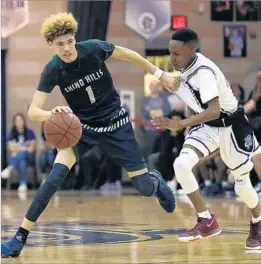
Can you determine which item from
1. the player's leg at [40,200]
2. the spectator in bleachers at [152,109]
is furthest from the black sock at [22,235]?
the spectator in bleachers at [152,109]

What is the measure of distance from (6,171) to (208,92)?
11071mm

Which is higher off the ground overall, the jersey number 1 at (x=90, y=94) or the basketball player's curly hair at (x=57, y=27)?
the basketball player's curly hair at (x=57, y=27)

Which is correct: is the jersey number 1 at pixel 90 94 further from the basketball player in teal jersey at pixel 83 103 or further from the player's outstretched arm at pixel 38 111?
the player's outstretched arm at pixel 38 111

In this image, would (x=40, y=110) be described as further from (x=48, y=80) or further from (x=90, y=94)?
(x=90, y=94)

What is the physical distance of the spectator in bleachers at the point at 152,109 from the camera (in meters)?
17.5

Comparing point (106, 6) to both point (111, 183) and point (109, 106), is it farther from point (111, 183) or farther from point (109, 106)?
point (109, 106)

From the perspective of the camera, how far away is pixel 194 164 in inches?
297

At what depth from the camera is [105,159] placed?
17.5 meters

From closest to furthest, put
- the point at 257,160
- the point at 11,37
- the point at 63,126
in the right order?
the point at 63,126, the point at 257,160, the point at 11,37

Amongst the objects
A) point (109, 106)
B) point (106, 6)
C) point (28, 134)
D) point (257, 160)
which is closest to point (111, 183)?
point (28, 134)

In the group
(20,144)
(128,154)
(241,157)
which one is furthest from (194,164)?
(20,144)

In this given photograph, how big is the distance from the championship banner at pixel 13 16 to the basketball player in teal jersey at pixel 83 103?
9.93 meters

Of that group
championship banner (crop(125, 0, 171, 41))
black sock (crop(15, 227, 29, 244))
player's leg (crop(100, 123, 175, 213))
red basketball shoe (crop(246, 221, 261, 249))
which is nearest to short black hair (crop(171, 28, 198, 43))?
player's leg (crop(100, 123, 175, 213))

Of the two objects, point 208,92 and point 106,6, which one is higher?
point 106,6
